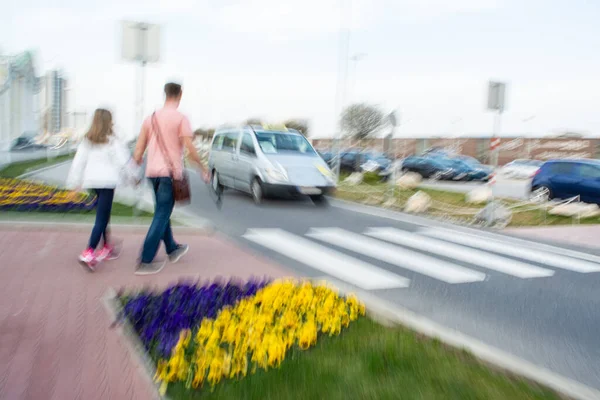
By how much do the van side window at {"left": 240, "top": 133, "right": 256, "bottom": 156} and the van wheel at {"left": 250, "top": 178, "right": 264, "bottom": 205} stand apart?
0.77 meters

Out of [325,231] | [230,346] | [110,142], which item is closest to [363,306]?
[230,346]

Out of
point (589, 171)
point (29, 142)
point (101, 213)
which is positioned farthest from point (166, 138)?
point (29, 142)

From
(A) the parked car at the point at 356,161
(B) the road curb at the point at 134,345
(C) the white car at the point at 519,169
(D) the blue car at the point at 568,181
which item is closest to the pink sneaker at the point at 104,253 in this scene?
(B) the road curb at the point at 134,345

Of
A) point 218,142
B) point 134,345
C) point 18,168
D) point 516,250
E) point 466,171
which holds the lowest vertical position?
point 18,168

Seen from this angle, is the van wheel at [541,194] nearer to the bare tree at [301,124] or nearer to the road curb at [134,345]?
the road curb at [134,345]

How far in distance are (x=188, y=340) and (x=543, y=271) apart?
18.3ft

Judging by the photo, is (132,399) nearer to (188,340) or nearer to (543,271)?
(188,340)

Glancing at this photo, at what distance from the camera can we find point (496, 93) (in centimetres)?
1282

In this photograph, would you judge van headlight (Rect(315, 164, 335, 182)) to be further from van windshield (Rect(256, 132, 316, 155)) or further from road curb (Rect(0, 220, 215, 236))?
road curb (Rect(0, 220, 215, 236))

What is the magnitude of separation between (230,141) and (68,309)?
11.7 metres

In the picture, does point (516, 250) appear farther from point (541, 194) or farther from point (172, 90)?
point (541, 194)

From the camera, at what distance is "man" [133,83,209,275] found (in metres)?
5.98

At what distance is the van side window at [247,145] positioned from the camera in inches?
582

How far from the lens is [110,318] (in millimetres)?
4414
